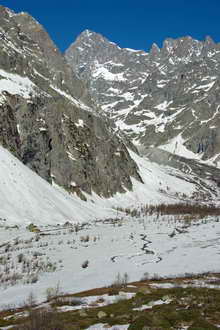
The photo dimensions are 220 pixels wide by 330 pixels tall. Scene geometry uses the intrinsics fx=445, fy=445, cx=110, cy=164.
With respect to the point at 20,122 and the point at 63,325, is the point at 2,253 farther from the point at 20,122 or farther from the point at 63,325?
the point at 20,122

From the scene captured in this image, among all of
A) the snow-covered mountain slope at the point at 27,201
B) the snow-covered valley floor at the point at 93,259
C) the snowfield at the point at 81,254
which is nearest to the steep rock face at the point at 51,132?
the snow-covered mountain slope at the point at 27,201

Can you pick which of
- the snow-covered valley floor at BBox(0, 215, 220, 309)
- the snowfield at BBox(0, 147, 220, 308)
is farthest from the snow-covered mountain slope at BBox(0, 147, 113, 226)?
the snow-covered valley floor at BBox(0, 215, 220, 309)

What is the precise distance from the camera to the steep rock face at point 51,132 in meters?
82.9

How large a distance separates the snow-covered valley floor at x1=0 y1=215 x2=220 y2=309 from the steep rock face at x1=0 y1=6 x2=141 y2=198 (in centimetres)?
4626

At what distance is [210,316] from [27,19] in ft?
626

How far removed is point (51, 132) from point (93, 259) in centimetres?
7139

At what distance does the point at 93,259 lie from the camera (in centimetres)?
2258

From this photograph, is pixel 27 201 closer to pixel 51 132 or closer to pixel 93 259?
pixel 93 259

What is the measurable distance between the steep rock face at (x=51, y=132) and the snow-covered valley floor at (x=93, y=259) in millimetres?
46260

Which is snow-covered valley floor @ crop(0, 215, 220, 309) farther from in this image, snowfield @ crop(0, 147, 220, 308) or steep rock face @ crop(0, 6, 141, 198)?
steep rock face @ crop(0, 6, 141, 198)

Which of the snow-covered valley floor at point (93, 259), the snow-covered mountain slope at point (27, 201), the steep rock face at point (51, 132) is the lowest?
the snow-covered valley floor at point (93, 259)

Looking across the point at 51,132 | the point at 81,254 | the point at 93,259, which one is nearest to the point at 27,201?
the point at 81,254

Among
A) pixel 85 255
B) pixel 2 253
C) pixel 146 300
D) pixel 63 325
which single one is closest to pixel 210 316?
pixel 146 300

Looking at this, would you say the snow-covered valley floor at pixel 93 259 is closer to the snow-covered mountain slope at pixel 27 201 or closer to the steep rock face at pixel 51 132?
the snow-covered mountain slope at pixel 27 201
